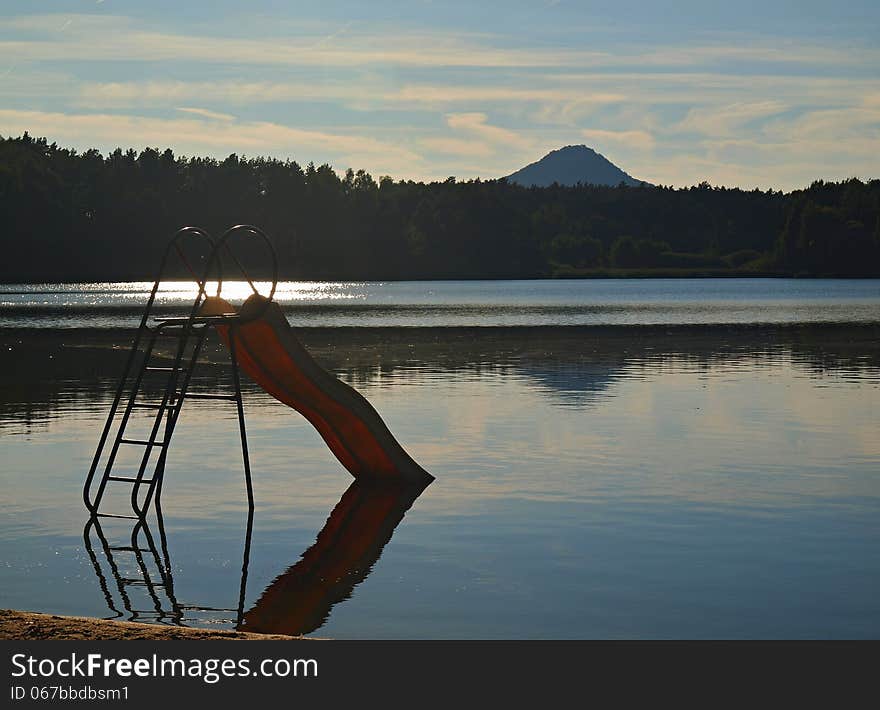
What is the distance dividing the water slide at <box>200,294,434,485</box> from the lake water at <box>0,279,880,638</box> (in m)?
0.53

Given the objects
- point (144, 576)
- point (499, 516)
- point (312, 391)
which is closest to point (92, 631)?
point (144, 576)

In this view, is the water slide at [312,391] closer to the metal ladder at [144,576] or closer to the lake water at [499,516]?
the lake water at [499,516]

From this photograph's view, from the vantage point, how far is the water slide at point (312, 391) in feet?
58.3

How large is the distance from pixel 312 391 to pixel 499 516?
3.47 meters

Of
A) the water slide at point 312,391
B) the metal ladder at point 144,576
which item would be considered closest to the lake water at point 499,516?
the metal ladder at point 144,576

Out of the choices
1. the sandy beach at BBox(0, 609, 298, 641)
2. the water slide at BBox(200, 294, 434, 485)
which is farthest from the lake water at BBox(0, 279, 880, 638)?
the sandy beach at BBox(0, 609, 298, 641)

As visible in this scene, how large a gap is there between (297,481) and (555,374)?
57.8 feet

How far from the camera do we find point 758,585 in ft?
41.4

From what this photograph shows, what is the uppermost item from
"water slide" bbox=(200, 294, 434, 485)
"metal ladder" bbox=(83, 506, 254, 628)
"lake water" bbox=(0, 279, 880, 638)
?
"water slide" bbox=(200, 294, 434, 485)

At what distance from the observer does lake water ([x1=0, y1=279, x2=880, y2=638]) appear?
1184 centimetres

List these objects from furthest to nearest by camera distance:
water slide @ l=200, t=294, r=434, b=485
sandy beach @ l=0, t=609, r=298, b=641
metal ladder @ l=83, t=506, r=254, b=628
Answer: water slide @ l=200, t=294, r=434, b=485, metal ladder @ l=83, t=506, r=254, b=628, sandy beach @ l=0, t=609, r=298, b=641

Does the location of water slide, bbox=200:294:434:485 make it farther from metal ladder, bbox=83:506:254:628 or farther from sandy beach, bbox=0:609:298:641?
sandy beach, bbox=0:609:298:641

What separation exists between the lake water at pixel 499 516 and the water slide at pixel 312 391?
0.53m
